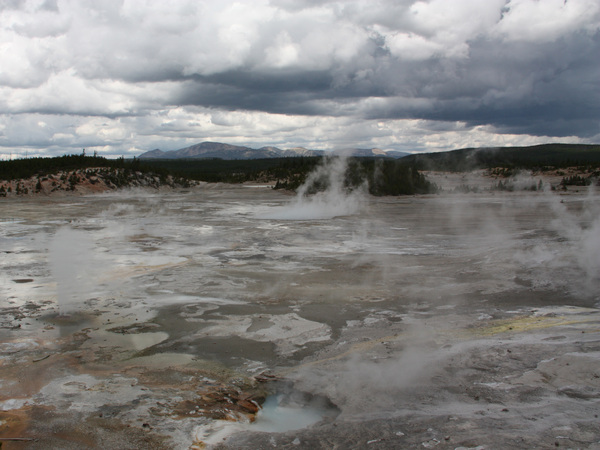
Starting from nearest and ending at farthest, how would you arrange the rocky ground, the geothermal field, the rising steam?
1. the geothermal field
2. the rising steam
3. the rocky ground

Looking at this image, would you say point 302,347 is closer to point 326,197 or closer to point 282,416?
point 282,416

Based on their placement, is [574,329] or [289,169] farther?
[289,169]

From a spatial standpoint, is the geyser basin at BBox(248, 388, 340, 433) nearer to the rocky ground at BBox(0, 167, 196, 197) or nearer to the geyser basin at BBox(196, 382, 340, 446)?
the geyser basin at BBox(196, 382, 340, 446)

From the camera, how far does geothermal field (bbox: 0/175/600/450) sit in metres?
4.48

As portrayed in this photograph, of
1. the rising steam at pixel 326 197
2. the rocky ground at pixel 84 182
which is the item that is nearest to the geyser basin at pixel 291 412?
the rising steam at pixel 326 197

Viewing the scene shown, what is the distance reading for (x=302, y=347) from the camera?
6.82 meters

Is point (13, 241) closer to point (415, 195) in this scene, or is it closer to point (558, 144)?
point (415, 195)

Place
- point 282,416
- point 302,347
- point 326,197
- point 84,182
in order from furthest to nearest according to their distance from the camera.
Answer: point 84,182, point 326,197, point 302,347, point 282,416

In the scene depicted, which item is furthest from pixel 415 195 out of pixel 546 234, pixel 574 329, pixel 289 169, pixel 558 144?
pixel 558 144

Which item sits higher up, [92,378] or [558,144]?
[558,144]

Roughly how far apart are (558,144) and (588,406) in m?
128

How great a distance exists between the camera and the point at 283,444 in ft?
14.0

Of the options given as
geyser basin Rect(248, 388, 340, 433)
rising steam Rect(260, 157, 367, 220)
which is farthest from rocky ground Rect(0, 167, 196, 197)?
geyser basin Rect(248, 388, 340, 433)

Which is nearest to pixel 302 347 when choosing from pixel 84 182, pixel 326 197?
pixel 326 197
